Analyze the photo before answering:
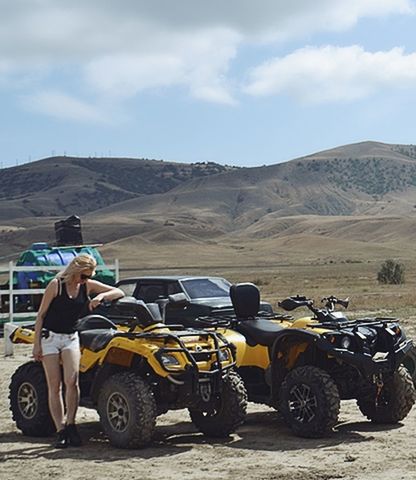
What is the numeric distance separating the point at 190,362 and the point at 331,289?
34.8m

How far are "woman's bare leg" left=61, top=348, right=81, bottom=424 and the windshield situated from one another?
903 cm

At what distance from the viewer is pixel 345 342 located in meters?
8.95

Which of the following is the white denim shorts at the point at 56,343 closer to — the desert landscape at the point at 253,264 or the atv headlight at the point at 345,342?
the desert landscape at the point at 253,264

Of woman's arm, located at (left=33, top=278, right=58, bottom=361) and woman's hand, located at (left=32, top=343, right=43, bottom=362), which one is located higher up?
woman's arm, located at (left=33, top=278, right=58, bottom=361)

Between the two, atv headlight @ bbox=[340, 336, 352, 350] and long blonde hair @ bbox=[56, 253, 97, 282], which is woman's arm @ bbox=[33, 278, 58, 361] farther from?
atv headlight @ bbox=[340, 336, 352, 350]

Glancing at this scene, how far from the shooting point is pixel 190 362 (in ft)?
27.3

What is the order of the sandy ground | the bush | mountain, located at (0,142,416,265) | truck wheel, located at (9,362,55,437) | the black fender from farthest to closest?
mountain, located at (0,142,416,265) < the bush < the black fender < truck wheel, located at (9,362,55,437) < the sandy ground

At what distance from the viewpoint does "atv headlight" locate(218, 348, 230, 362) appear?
8.63 m

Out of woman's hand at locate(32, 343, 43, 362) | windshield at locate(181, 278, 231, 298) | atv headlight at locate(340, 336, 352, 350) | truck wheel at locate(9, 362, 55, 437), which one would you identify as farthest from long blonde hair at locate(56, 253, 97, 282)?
windshield at locate(181, 278, 231, 298)

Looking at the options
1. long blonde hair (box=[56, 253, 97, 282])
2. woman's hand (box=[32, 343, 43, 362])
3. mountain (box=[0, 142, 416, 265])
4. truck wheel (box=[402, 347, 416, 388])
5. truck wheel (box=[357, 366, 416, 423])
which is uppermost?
mountain (box=[0, 142, 416, 265])

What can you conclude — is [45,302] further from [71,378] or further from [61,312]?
[71,378]

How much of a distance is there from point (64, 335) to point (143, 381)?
829mm

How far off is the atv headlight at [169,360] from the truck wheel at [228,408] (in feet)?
1.98

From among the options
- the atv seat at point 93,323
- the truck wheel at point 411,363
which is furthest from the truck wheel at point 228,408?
the truck wheel at point 411,363
